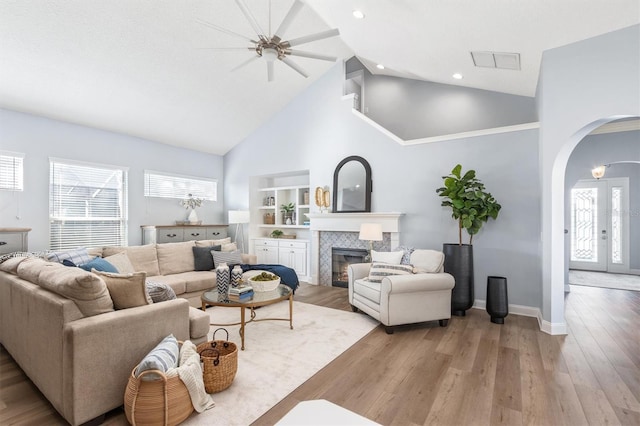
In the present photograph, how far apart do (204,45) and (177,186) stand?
123 inches

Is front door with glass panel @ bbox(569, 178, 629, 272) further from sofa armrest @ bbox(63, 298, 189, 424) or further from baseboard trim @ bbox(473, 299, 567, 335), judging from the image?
sofa armrest @ bbox(63, 298, 189, 424)

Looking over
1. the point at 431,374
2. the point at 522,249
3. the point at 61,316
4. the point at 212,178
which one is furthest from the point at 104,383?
the point at 212,178

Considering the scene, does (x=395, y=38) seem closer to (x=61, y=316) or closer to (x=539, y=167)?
(x=539, y=167)

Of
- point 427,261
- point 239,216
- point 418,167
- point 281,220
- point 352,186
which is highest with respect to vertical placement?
point 418,167

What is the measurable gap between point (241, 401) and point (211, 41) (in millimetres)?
4521

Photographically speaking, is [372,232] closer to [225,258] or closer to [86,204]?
[225,258]

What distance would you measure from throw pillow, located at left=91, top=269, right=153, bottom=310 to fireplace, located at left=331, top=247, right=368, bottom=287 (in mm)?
3859

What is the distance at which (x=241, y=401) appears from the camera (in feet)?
7.09

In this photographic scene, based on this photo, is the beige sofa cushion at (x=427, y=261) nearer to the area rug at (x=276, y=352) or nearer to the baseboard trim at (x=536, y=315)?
the area rug at (x=276, y=352)

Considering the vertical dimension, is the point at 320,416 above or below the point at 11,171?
below

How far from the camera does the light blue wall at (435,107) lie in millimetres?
5328

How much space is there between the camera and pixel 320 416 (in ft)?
2.72

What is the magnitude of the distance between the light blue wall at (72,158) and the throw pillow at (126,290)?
3529mm

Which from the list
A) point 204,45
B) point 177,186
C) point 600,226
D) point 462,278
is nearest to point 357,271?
point 462,278
